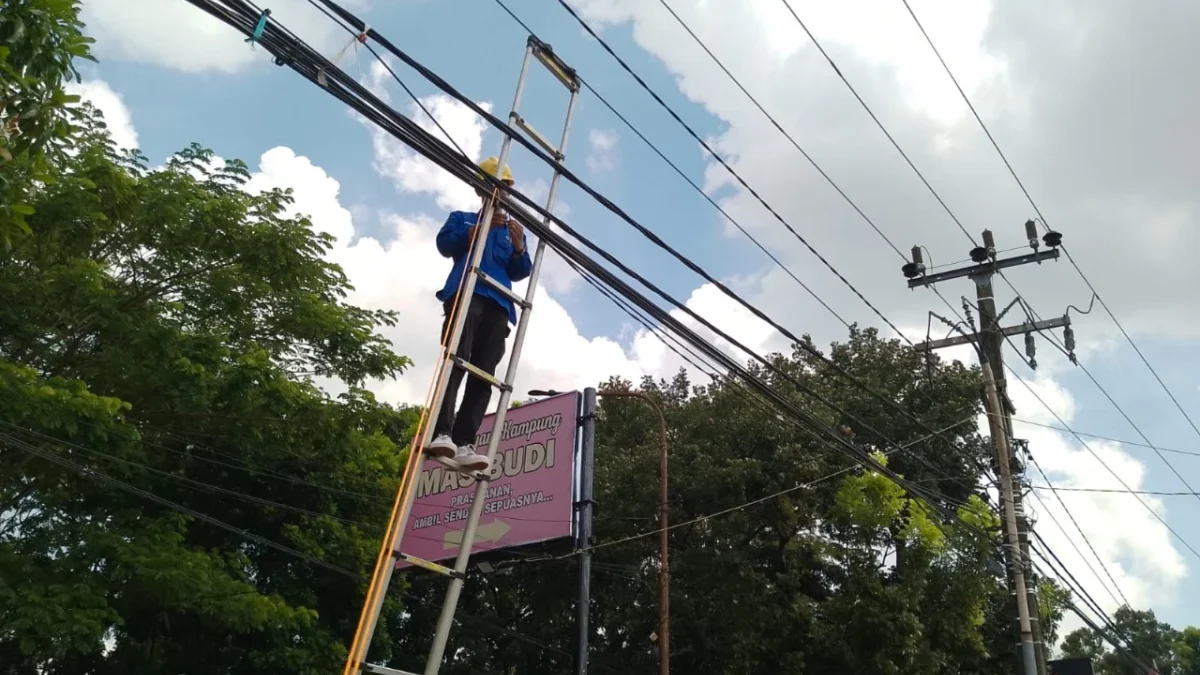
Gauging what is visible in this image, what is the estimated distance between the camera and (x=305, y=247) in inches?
581

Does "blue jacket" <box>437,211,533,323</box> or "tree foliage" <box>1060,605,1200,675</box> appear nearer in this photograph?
"blue jacket" <box>437,211,533,323</box>

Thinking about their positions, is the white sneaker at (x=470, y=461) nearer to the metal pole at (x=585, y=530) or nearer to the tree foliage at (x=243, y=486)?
the tree foliage at (x=243, y=486)

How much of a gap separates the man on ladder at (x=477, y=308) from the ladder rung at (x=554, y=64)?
0.99 m

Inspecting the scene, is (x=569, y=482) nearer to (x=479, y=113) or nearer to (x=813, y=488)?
(x=813, y=488)

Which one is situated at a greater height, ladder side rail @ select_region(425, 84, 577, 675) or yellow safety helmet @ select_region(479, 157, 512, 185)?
yellow safety helmet @ select_region(479, 157, 512, 185)

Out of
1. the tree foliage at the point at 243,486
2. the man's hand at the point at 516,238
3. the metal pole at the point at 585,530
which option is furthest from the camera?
the metal pole at the point at 585,530

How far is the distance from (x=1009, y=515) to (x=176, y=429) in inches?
510

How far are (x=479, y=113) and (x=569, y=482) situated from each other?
1153 cm

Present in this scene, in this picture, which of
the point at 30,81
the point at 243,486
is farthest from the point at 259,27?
the point at 243,486

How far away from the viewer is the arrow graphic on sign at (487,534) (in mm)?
18047

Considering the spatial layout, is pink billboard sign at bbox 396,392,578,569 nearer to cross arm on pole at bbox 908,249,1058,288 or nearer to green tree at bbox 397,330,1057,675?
green tree at bbox 397,330,1057,675

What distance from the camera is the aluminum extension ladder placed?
4.91 m

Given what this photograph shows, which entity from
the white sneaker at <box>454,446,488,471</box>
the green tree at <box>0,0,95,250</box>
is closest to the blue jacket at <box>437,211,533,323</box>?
the white sneaker at <box>454,446,488,471</box>

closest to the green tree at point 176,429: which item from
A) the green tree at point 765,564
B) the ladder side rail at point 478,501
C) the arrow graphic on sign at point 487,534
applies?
the arrow graphic on sign at point 487,534
